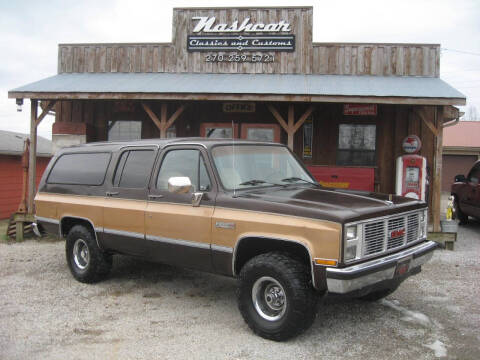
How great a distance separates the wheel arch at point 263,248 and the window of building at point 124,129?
8342mm

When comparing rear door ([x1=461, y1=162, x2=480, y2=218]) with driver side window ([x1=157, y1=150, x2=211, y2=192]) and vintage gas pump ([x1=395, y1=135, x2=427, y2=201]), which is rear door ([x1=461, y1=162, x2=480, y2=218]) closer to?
vintage gas pump ([x1=395, y1=135, x2=427, y2=201])

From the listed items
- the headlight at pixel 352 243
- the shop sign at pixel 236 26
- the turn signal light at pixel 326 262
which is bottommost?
the turn signal light at pixel 326 262

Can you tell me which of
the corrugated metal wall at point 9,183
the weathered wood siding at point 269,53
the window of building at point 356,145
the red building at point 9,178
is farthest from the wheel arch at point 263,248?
the corrugated metal wall at point 9,183

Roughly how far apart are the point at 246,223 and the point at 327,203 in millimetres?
784

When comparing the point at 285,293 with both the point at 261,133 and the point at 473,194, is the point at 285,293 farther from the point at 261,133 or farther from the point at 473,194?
the point at 473,194

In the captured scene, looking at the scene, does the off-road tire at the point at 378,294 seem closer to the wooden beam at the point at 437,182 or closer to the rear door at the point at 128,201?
the rear door at the point at 128,201

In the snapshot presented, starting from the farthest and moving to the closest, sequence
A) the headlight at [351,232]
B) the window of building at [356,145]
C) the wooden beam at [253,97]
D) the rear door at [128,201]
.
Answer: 1. the window of building at [356,145]
2. the wooden beam at [253,97]
3. the rear door at [128,201]
4. the headlight at [351,232]

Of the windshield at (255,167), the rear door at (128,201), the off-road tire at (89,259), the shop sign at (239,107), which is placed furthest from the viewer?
the shop sign at (239,107)

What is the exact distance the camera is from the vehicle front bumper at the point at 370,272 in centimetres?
360

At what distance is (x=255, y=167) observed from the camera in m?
4.88

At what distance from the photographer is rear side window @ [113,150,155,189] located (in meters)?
5.33

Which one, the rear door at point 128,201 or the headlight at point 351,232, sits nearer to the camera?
the headlight at point 351,232

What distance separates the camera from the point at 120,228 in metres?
5.43

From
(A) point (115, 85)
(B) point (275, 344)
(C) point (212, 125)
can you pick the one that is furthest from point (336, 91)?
(B) point (275, 344)
